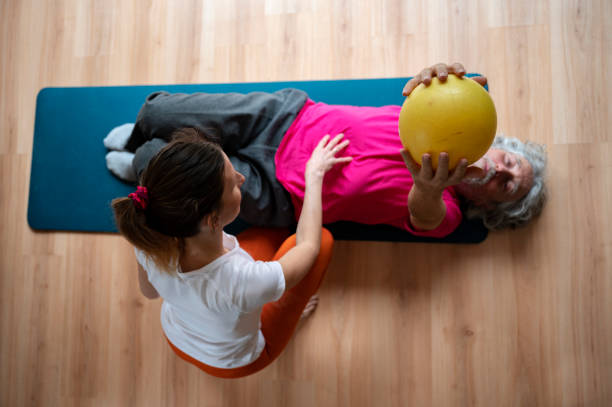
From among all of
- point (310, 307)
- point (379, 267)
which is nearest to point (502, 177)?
point (379, 267)

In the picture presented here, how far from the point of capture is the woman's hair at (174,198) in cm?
80

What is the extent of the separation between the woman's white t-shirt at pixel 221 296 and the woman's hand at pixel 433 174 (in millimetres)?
462

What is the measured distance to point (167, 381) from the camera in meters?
1.60

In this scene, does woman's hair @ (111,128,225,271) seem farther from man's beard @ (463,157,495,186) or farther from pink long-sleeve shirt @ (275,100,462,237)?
man's beard @ (463,157,495,186)

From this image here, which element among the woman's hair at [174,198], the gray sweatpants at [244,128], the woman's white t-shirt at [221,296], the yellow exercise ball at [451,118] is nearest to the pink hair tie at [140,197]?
the woman's hair at [174,198]

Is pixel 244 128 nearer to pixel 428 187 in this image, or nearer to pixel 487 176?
pixel 428 187

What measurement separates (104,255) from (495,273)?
1789 millimetres

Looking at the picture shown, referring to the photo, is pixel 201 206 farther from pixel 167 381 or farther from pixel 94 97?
pixel 94 97

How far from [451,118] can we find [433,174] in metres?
0.21

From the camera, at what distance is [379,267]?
1.56m

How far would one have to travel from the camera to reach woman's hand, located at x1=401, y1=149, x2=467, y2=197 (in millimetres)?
859

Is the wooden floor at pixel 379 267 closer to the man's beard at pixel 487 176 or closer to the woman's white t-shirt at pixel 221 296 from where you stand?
the man's beard at pixel 487 176

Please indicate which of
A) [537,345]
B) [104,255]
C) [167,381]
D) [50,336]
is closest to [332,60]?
[104,255]

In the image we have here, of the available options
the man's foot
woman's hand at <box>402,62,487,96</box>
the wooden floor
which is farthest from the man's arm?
the man's foot
